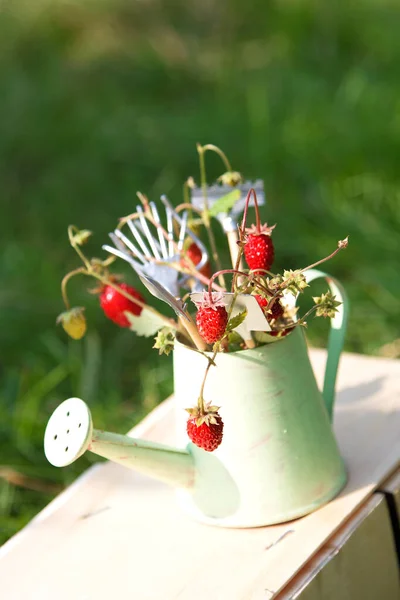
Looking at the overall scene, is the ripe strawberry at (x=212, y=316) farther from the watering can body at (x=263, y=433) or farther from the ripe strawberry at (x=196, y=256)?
the ripe strawberry at (x=196, y=256)

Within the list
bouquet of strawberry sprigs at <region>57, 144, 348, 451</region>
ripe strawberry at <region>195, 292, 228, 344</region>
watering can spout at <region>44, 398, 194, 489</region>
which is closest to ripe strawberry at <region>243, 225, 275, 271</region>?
bouquet of strawberry sprigs at <region>57, 144, 348, 451</region>

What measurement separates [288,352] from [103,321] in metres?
1.55

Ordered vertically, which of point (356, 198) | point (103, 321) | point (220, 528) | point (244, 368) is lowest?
point (103, 321)

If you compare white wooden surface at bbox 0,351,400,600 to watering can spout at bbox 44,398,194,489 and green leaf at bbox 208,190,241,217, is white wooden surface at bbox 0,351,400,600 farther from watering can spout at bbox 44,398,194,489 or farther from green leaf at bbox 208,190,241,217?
green leaf at bbox 208,190,241,217

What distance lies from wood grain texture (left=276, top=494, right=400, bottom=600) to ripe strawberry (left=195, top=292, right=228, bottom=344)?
0.30m

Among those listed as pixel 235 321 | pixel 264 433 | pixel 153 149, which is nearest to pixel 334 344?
pixel 264 433

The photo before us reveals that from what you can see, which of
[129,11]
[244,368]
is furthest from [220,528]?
[129,11]

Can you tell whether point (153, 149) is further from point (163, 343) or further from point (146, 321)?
point (163, 343)

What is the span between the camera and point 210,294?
0.80 m

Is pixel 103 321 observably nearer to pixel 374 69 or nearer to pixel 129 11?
pixel 374 69

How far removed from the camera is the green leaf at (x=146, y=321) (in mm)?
1033

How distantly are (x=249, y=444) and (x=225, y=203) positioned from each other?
0.27 m

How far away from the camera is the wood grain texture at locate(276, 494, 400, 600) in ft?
3.04

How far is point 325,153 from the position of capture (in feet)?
9.91
